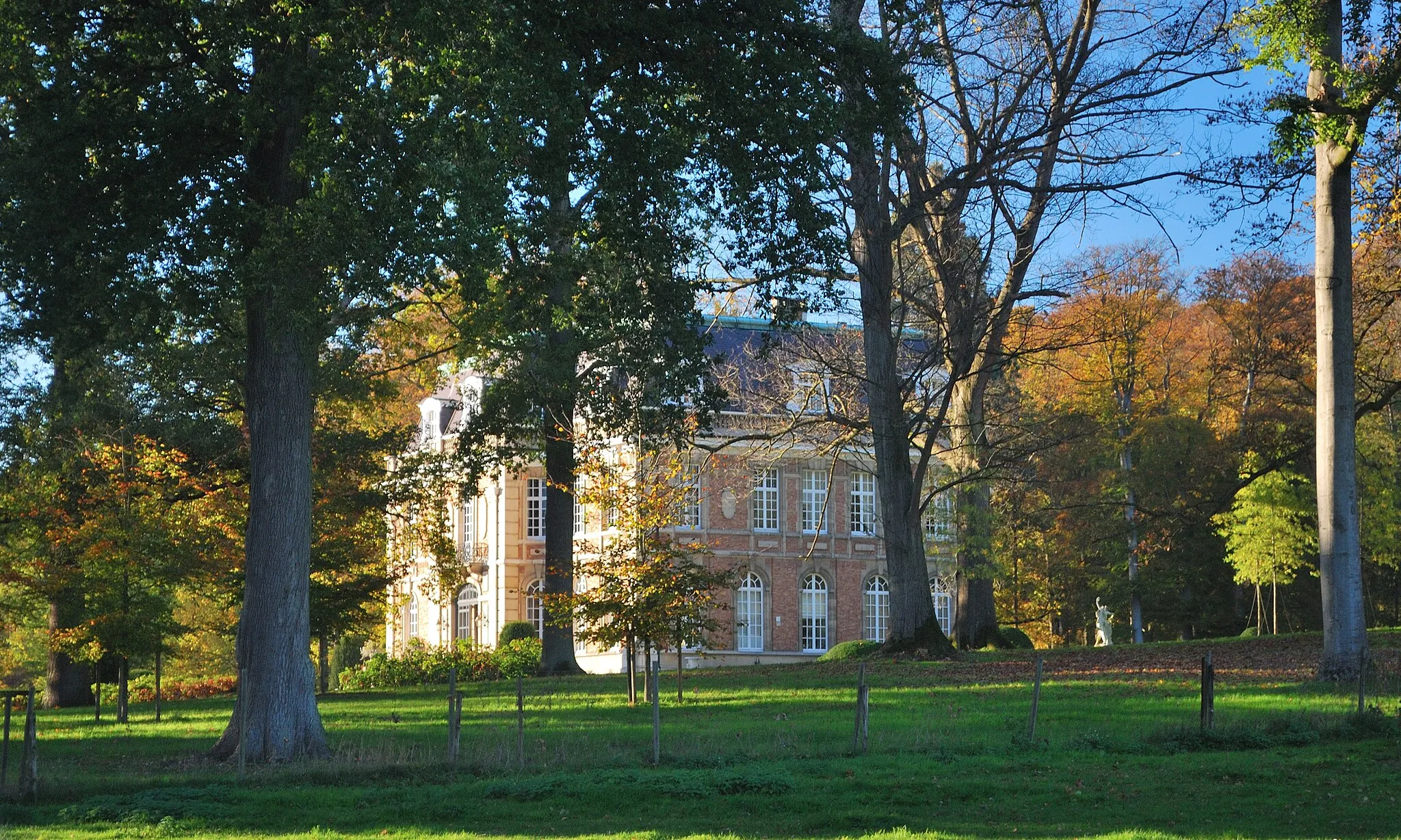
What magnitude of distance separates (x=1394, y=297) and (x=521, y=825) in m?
17.7

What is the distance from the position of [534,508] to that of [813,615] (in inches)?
421

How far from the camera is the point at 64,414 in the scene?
2591cm

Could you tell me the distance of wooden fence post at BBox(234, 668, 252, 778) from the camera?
46.5ft

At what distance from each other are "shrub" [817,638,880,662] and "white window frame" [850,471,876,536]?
61.3 feet

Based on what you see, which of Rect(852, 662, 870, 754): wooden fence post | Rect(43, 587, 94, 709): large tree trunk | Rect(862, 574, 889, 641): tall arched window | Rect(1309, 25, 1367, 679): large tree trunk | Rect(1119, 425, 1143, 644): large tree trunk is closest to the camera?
Rect(852, 662, 870, 754): wooden fence post

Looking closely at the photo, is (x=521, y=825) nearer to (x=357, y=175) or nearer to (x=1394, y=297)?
(x=357, y=175)

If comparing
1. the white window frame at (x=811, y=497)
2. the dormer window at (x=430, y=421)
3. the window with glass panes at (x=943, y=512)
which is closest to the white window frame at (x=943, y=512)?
the window with glass panes at (x=943, y=512)

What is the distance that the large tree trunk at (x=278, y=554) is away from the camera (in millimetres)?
15906

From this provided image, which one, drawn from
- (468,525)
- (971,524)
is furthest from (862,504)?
(971,524)

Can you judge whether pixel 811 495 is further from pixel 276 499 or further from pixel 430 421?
pixel 276 499

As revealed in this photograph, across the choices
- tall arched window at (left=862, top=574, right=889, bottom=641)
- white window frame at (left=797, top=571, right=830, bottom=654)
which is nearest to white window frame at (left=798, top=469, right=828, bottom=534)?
white window frame at (left=797, top=571, right=830, bottom=654)

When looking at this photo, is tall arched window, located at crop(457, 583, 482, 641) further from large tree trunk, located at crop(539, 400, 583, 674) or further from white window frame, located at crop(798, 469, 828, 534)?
large tree trunk, located at crop(539, 400, 583, 674)

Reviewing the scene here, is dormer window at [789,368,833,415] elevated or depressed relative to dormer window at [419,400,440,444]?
depressed

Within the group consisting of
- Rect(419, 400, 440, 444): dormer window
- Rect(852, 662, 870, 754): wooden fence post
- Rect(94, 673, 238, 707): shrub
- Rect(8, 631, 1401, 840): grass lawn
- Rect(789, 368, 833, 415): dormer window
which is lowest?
Rect(94, 673, 238, 707): shrub
